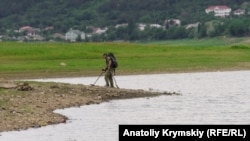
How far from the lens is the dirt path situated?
27025mm

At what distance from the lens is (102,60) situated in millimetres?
63375

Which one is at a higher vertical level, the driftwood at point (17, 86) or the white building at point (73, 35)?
the driftwood at point (17, 86)

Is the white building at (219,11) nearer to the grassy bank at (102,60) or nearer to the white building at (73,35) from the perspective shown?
the white building at (73,35)

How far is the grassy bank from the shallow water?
34.5 ft

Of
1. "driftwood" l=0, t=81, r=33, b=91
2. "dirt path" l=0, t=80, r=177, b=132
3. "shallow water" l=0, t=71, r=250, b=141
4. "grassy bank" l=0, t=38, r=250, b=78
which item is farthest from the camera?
"grassy bank" l=0, t=38, r=250, b=78

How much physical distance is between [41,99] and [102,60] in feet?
99.9

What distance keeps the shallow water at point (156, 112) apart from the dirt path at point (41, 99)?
0.61 meters

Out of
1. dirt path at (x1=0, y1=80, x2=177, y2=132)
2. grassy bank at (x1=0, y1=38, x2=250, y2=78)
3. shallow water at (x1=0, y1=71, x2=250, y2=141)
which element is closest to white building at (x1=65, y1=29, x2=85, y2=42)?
grassy bank at (x1=0, y1=38, x2=250, y2=78)

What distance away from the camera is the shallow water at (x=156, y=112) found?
24.9 m

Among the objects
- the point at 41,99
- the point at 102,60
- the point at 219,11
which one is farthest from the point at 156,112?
the point at 219,11

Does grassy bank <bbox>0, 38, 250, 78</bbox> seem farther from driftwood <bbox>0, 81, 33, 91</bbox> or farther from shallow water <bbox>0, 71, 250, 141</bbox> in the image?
driftwood <bbox>0, 81, 33, 91</bbox>

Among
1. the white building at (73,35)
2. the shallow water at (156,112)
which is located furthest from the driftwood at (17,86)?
the white building at (73,35)

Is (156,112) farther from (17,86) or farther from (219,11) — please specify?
(219,11)

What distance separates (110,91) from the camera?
37.7m
